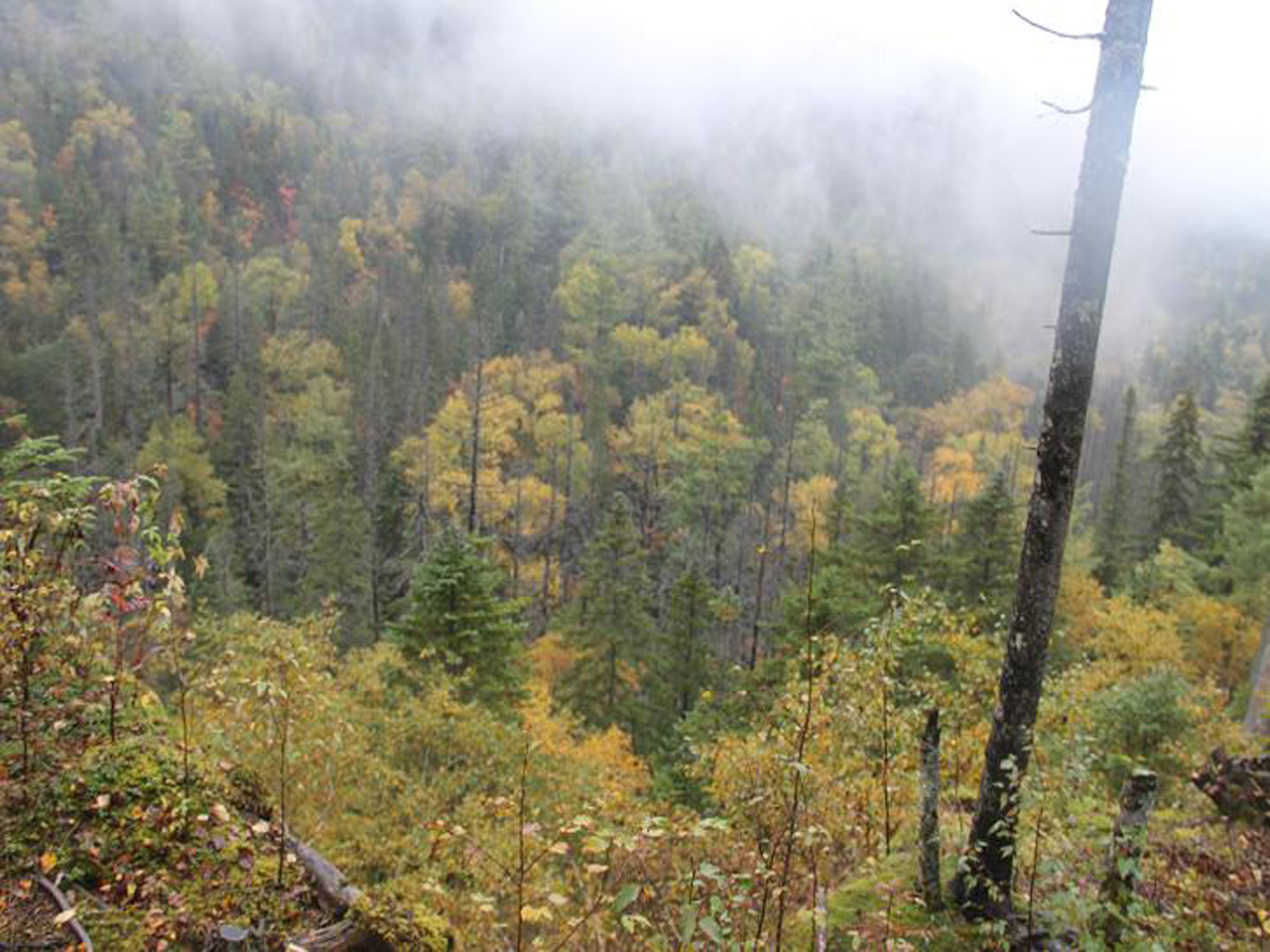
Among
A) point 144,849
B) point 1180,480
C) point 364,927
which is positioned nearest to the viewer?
point 364,927

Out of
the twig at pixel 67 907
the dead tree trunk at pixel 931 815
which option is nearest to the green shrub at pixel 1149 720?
the dead tree trunk at pixel 931 815

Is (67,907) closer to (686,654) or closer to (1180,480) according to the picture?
(686,654)

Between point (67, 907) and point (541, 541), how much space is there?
50.9 metres

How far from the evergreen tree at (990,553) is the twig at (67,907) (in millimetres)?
25658

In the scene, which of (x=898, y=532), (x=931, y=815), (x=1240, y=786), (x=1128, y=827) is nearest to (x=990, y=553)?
(x=898, y=532)

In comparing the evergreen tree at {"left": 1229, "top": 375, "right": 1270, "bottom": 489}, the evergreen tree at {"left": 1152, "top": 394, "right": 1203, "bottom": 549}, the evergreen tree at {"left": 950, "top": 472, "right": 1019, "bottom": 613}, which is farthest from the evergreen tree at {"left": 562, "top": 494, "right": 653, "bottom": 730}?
the evergreen tree at {"left": 1152, "top": 394, "right": 1203, "bottom": 549}

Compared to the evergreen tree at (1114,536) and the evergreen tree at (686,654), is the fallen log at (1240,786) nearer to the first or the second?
the evergreen tree at (686,654)

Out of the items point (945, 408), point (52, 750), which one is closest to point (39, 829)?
point (52, 750)

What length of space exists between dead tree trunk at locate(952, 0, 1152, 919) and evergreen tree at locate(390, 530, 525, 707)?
14.6 metres

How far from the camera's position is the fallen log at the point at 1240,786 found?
25.3 feet

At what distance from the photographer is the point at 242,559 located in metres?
46.4

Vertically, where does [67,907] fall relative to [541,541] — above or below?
above

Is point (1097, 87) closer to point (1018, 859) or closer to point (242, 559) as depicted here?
point (1018, 859)

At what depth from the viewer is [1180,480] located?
3469 cm
